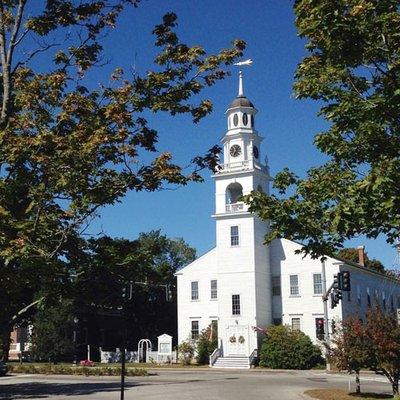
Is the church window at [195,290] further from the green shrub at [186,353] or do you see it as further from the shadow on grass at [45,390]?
the shadow on grass at [45,390]

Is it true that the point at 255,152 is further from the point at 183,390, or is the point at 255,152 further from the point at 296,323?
the point at 183,390

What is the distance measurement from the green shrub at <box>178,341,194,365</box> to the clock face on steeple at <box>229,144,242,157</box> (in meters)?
16.8

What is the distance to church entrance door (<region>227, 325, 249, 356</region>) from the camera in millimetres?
48094

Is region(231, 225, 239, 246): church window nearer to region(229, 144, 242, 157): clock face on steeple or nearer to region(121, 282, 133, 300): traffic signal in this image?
region(229, 144, 242, 157): clock face on steeple

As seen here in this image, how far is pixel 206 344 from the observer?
165ft

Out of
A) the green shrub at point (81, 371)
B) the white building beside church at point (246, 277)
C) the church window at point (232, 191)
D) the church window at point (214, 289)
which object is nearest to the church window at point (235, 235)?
the white building beside church at point (246, 277)

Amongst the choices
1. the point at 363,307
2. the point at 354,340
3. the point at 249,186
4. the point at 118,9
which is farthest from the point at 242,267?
the point at 118,9

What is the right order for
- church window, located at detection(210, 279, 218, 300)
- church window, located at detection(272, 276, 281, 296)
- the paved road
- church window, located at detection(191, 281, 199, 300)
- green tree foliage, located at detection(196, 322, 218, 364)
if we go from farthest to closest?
church window, located at detection(191, 281, 199, 300) < church window, located at detection(210, 279, 218, 300) < church window, located at detection(272, 276, 281, 296) < green tree foliage, located at detection(196, 322, 218, 364) < the paved road

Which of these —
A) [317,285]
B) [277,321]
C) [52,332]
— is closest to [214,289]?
[277,321]

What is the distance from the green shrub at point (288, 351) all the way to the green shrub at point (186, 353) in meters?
7.18

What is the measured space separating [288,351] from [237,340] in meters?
4.74

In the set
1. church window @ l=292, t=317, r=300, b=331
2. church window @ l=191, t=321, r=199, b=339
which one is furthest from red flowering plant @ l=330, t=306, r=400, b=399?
church window @ l=191, t=321, r=199, b=339

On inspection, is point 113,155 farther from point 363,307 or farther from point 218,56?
point 363,307

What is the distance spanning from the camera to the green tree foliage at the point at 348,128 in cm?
1095
